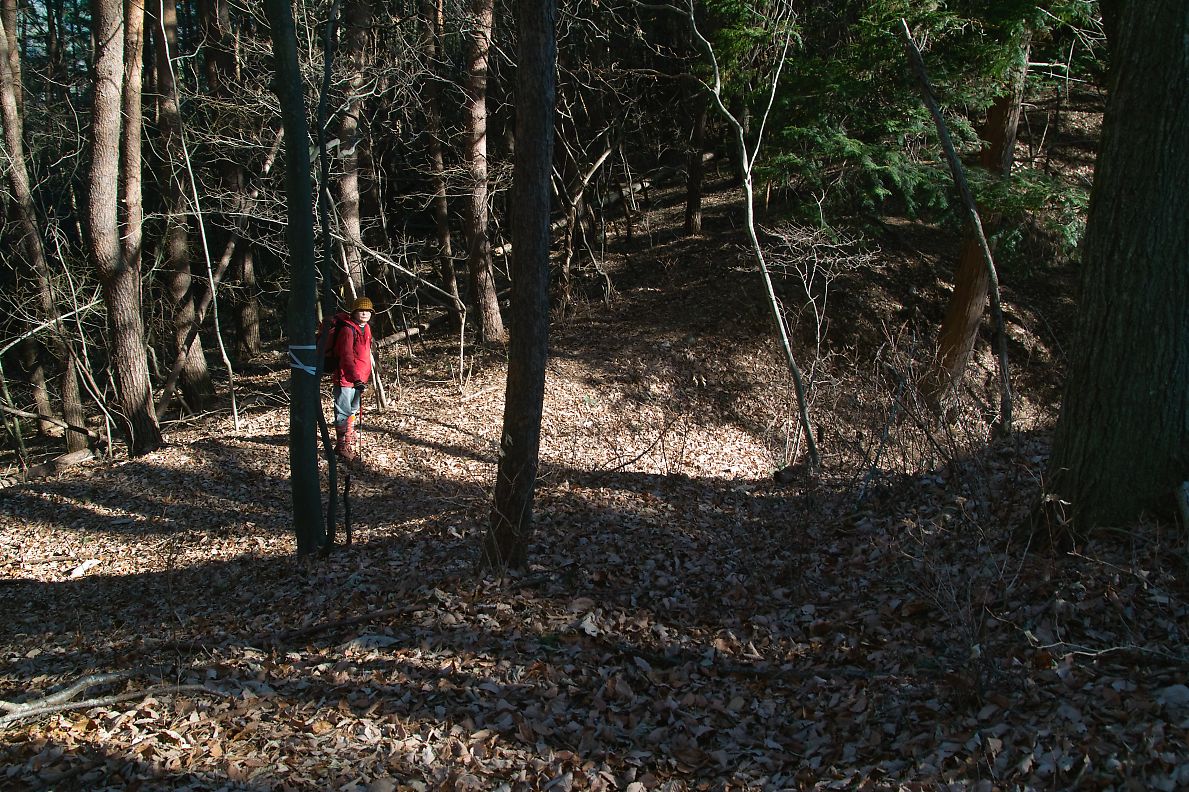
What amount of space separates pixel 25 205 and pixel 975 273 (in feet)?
52.0

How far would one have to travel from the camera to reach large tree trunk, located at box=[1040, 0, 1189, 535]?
4457 millimetres

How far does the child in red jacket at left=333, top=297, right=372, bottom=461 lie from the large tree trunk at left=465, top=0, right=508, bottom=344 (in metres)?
4.75

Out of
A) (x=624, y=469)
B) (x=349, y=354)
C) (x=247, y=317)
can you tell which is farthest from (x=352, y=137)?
(x=247, y=317)

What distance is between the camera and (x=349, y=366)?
10.0 metres

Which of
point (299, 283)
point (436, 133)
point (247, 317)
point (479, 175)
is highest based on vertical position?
point (436, 133)

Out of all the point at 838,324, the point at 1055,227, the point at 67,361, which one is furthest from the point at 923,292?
the point at 67,361

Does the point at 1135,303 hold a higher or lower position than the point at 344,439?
higher

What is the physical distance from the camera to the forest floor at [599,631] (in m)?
3.97

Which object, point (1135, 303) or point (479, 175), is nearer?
point (1135, 303)

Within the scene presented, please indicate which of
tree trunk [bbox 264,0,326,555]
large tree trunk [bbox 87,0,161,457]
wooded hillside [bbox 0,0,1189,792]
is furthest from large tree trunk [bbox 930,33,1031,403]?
large tree trunk [bbox 87,0,161,457]

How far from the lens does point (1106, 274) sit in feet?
15.6

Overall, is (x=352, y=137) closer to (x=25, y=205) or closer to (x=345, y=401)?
(x=345, y=401)

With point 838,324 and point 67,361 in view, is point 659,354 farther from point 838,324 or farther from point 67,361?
point 67,361

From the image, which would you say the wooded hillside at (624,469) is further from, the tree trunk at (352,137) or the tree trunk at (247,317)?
the tree trunk at (247,317)
